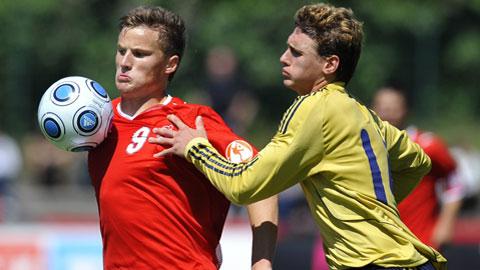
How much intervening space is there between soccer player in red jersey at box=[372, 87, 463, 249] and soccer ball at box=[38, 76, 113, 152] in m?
3.36

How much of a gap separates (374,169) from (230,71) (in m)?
10.1

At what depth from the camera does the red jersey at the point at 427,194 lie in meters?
8.37

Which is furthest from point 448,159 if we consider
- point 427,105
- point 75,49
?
point 75,49

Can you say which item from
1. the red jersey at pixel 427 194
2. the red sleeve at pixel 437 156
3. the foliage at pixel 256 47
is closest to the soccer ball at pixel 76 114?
the red jersey at pixel 427 194

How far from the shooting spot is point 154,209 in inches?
207

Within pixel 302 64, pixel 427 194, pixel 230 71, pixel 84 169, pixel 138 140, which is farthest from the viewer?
pixel 84 169

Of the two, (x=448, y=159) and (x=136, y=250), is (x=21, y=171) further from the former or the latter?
(x=136, y=250)

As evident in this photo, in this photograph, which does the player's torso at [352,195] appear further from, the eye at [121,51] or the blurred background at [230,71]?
the blurred background at [230,71]

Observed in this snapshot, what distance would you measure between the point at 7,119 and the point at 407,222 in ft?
31.7

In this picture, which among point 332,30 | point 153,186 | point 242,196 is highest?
point 332,30

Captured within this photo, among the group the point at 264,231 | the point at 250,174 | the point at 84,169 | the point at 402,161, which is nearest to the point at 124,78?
the point at 250,174

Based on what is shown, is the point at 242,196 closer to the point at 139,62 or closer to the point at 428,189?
the point at 139,62

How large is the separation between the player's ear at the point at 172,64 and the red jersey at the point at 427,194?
3241 mm

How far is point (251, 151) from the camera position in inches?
209
